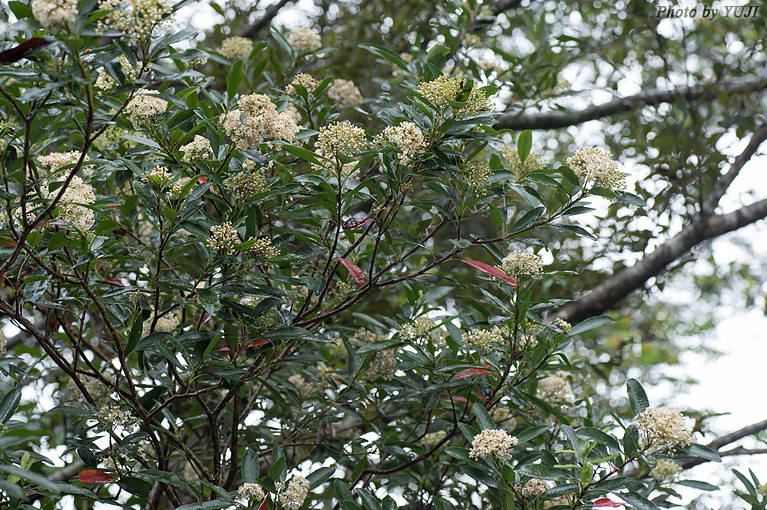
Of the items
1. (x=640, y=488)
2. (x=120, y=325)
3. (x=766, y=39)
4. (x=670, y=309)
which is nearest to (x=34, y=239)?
(x=120, y=325)

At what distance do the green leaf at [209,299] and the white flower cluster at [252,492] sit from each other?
42cm

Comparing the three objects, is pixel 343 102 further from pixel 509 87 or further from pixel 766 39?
pixel 766 39

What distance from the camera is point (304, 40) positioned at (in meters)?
2.81

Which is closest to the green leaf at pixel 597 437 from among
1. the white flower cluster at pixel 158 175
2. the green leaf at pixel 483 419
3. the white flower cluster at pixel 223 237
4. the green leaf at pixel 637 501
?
the green leaf at pixel 637 501

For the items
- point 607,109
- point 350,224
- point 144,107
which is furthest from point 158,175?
point 607,109

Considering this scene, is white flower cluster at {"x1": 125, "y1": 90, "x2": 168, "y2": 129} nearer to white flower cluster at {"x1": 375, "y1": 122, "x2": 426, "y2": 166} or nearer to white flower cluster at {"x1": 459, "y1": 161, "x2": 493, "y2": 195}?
white flower cluster at {"x1": 375, "y1": 122, "x2": 426, "y2": 166}

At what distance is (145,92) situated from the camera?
167cm

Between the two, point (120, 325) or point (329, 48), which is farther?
point (329, 48)

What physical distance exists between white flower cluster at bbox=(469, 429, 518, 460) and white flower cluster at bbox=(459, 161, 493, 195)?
24.9 inches

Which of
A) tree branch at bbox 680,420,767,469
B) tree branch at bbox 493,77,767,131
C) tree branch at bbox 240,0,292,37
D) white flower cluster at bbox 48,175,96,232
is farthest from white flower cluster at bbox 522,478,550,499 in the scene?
tree branch at bbox 240,0,292,37

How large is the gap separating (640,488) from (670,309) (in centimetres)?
450

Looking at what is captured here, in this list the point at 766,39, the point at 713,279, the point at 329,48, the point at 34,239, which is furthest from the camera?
the point at 713,279

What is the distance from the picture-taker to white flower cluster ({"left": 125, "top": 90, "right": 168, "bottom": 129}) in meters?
1.70

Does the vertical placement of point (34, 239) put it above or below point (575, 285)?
below
